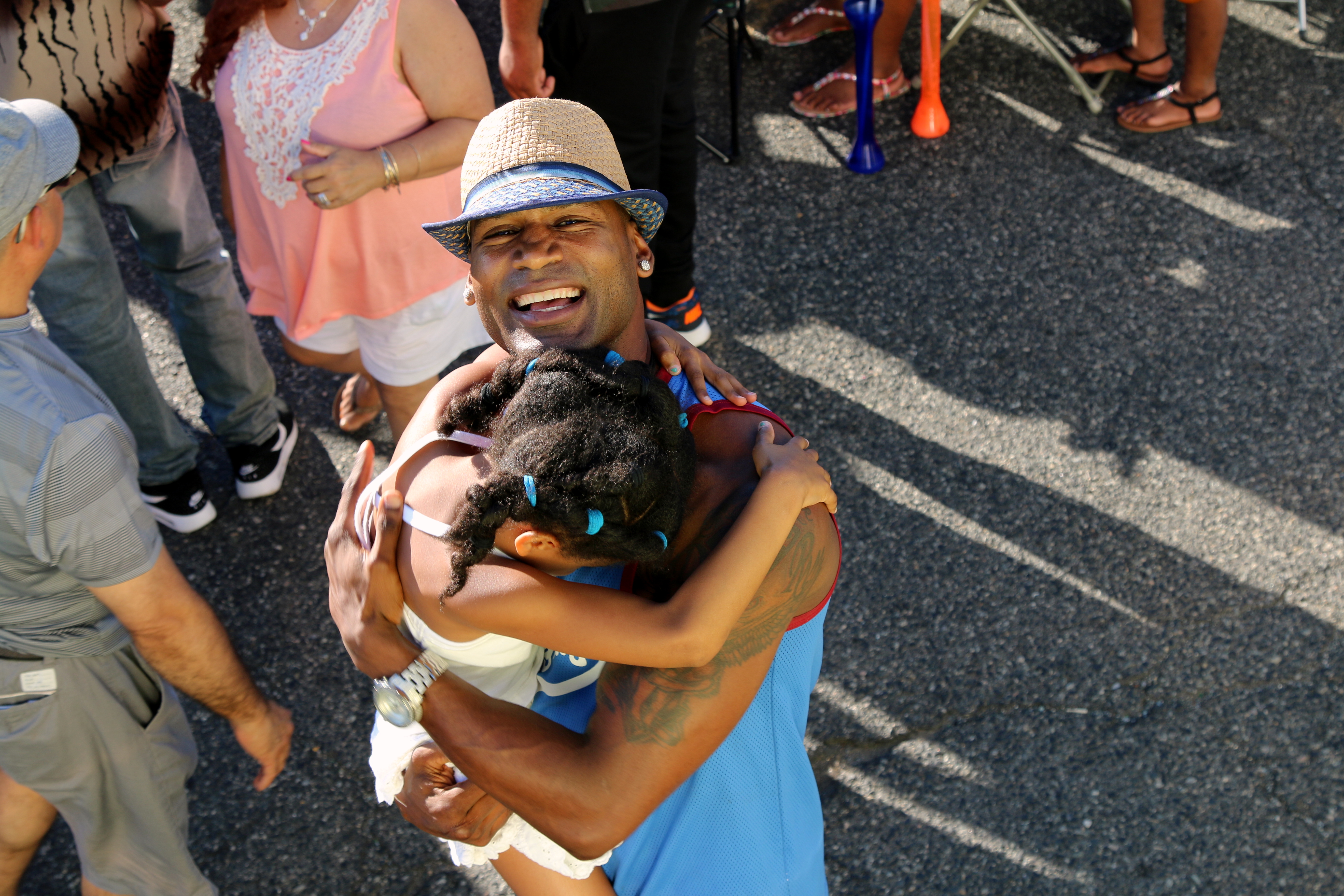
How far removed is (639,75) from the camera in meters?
3.54

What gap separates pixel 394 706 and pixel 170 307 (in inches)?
98.8

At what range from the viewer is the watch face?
198 cm

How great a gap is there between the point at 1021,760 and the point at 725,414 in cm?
180

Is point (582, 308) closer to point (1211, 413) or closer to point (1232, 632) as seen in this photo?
point (1232, 632)

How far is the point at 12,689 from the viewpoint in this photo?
246 centimetres

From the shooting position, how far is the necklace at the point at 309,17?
299 centimetres

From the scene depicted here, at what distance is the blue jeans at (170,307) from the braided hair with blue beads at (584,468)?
221cm

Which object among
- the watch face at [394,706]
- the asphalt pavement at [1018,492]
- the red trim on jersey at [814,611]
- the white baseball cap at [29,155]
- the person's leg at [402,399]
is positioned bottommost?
the asphalt pavement at [1018,492]

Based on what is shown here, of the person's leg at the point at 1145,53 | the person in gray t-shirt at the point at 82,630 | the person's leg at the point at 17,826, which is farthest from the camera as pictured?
the person's leg at the point at 1145,53

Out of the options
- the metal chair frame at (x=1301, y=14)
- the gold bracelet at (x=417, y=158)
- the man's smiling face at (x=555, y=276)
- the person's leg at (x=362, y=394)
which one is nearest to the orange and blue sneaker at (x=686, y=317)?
the person's leg at (x=362, y=394)

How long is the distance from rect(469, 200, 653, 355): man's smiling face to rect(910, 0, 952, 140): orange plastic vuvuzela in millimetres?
3334

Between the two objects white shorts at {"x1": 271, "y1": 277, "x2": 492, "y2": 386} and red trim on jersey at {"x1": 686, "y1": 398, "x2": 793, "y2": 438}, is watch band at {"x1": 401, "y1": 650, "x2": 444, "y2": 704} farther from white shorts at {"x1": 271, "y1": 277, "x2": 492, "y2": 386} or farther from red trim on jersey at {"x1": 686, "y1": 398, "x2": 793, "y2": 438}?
white shorts at {"x1": 271, "y1": 277, "x2": 492, "y2": 386}

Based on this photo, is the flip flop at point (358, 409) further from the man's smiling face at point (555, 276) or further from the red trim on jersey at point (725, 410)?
the red trim on jersey at point (725, 410)

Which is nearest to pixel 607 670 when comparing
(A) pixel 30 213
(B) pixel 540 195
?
(B) pixel 540 195
